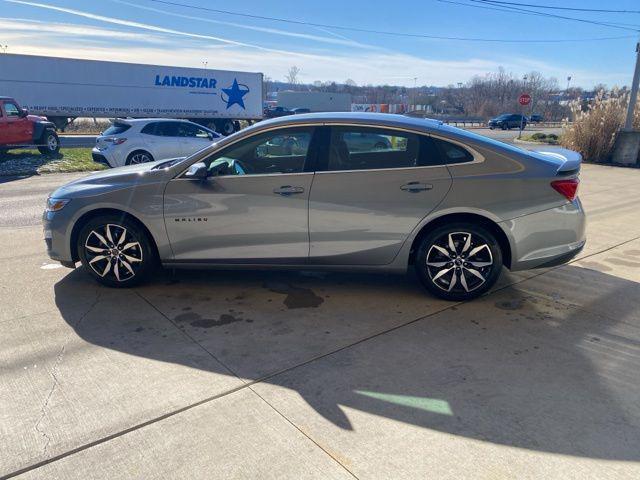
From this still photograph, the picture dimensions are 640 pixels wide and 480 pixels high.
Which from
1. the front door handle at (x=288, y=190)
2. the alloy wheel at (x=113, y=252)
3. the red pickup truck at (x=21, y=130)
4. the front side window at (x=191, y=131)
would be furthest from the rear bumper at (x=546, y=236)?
the red pickup truck at (x=21, y=130)

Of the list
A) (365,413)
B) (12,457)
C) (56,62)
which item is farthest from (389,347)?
(56,62)

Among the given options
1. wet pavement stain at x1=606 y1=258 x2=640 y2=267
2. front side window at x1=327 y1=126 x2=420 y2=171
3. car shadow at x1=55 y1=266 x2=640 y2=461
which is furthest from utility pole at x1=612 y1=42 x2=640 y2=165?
front side window at x1=327 y1=126 x2=420 y2=171

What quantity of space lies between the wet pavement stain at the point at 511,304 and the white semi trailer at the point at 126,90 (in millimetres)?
28098

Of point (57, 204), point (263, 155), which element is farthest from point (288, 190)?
point (57, 204)

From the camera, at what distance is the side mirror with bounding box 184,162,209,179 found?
14.0 ft

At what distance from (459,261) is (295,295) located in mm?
1536

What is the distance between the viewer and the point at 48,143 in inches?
652

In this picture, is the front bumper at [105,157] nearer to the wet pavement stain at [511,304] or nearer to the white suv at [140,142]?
the white suv at [140,142]

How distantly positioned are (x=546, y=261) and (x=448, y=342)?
4.51 feet

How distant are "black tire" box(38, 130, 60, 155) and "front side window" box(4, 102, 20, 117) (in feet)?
3.44

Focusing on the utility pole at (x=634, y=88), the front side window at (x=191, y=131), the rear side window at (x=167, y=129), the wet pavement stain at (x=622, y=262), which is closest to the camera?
the wet pavement stain at (x=622, y=262)

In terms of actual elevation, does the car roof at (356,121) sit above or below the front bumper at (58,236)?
above

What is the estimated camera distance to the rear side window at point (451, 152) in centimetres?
425

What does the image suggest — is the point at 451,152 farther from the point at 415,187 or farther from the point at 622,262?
the point at 622,262
